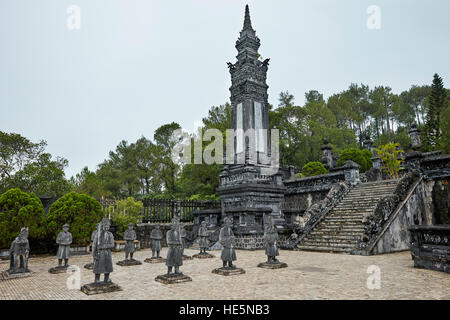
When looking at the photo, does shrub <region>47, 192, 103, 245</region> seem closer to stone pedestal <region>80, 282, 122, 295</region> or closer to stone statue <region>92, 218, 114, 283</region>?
stone pedestal <region>80, 282, 122, 295</region>

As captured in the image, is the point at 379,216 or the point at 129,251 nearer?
the point at 129,251

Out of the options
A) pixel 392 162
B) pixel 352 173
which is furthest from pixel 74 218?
pixel 392 162

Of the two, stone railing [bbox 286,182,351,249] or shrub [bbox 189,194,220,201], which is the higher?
shrub [bbox 189,194,220,201]

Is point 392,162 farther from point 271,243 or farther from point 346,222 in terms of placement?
point 271,243

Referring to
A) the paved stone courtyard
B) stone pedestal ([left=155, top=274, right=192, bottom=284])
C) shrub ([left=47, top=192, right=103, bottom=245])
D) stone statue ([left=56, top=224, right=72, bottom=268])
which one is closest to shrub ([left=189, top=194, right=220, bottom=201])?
shrub ([left=47, top=192, right=103, bottom=245])

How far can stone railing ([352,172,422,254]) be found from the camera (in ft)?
38.3

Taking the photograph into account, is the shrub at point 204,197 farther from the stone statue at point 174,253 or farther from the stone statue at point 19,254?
the stone statue at point 174,253

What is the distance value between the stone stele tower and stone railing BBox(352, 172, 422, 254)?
5503 mm

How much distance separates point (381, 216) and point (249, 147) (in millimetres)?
8899

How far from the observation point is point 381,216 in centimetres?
1234

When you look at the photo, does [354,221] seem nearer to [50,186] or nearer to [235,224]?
[235,224]

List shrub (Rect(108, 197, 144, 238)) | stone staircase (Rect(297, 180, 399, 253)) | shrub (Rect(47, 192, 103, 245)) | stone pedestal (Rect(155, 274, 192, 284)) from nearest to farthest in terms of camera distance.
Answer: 1. stone pedestal (Rect(155, 274, 192, 284))
2. stone staircase (Rect(297, 180, 399, 253))
3. shrub (Rect(47, 192, 103, 245))
4. shrub (Rect(108, 197, 144, 238))
